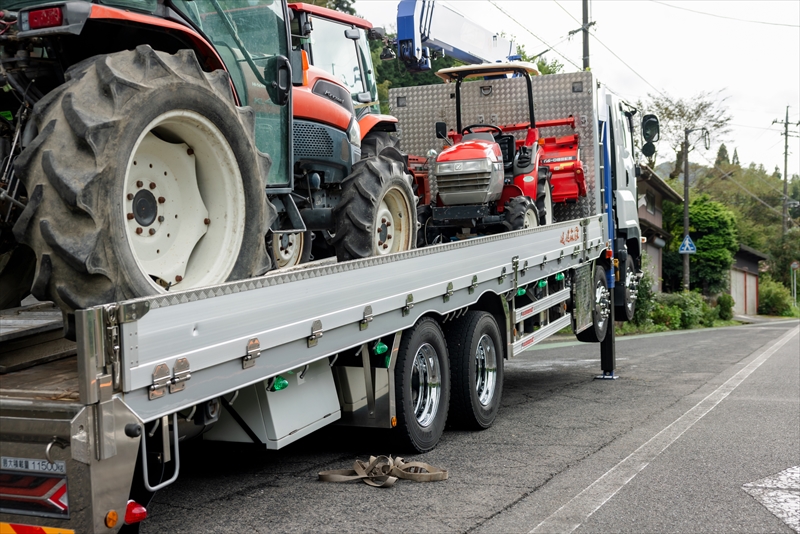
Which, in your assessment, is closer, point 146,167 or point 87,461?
point 87,461

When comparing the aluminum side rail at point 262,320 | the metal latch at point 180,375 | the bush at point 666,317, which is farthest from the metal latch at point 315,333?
the bush at point 666,317

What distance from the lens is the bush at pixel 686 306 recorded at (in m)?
30.5

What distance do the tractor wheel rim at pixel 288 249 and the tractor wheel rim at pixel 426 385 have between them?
2.02 m

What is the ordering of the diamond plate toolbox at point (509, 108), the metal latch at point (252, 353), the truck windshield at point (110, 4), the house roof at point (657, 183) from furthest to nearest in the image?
the house roof at point (657, 183) < the diamond plate toolbox at point (509, 108) < the truck windshield at point (110, 4) < the metal latch at point (252, 353)

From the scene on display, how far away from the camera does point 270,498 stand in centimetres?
534

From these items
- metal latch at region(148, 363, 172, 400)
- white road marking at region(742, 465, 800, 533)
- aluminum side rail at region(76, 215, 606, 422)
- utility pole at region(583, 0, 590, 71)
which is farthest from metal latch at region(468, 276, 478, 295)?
utility pole at region(583, 0, 590, 71)

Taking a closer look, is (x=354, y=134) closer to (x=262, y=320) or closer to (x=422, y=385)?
(x=422, y=385)

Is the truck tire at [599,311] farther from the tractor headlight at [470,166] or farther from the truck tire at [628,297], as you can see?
the tractor headlight at [470,166]

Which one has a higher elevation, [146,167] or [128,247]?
[146,167]

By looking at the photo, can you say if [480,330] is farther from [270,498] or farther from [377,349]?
[270,498]

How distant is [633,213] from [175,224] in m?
9.46

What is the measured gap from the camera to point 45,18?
13.7ft

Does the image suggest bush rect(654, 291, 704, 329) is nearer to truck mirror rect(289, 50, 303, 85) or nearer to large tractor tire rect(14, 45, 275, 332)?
truck mirror rect(289, 50, 303, 85)

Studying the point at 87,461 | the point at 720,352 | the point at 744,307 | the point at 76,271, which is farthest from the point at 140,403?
the point at 744,307
